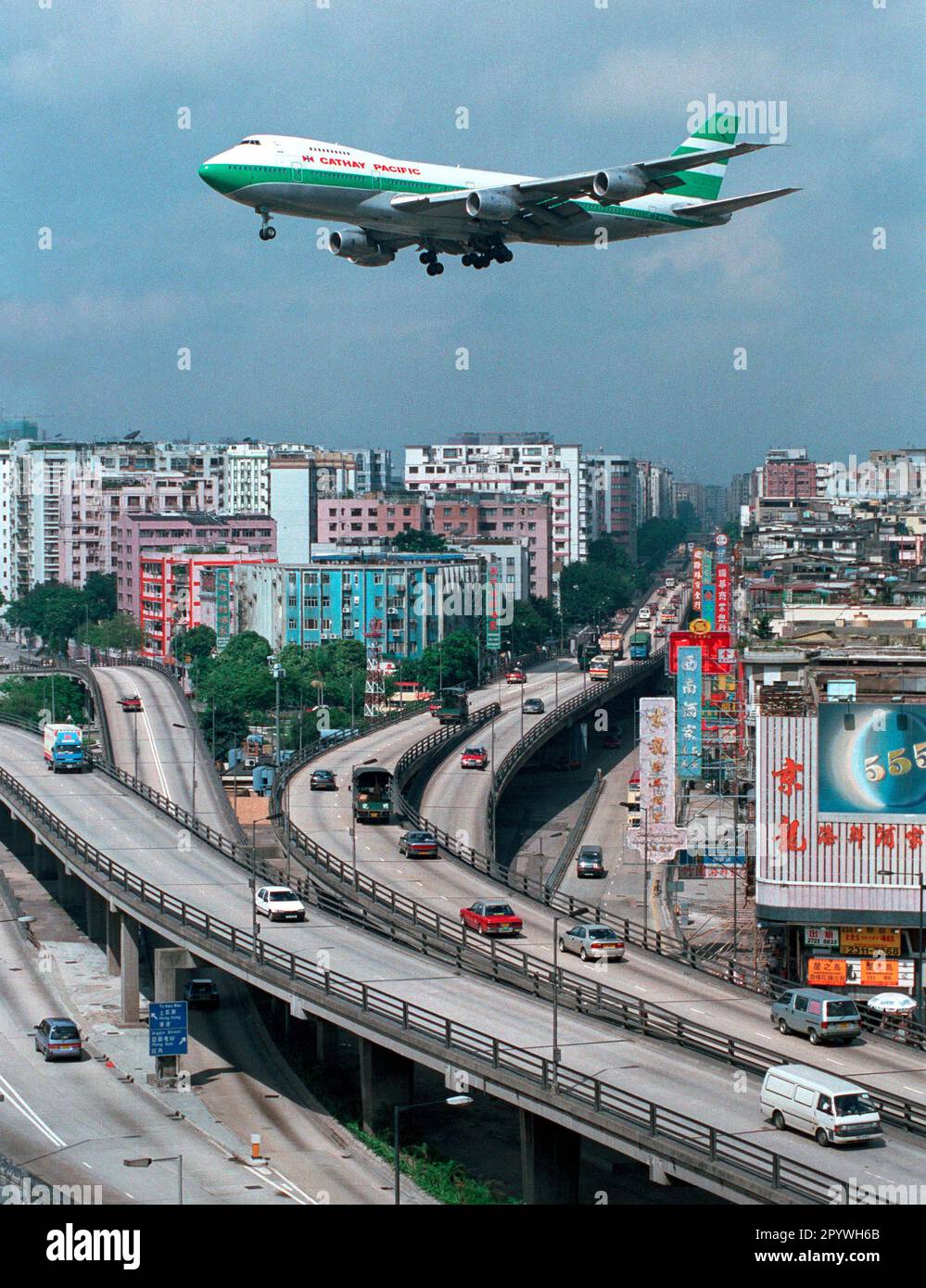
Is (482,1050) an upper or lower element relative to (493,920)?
upper

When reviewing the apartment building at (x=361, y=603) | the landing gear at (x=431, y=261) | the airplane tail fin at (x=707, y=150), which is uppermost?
the airplane tail fin at (x=707, y=150)

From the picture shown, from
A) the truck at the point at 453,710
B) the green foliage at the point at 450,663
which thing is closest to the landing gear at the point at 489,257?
the truck at the point at 453,710

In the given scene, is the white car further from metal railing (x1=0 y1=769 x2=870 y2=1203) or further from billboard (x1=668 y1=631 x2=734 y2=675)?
billboard (x1=668 y1=631 x2=734 y2=675)

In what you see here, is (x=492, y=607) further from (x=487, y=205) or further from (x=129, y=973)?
(x=487, y=205)

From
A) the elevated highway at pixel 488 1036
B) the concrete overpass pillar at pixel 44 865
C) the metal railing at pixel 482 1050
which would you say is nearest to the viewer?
the metal railing at pixel 482 1050

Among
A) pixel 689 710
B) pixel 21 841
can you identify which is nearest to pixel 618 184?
pixel 689 710

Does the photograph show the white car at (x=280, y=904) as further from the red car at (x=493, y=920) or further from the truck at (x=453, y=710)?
the truck at (x=453, y=710)

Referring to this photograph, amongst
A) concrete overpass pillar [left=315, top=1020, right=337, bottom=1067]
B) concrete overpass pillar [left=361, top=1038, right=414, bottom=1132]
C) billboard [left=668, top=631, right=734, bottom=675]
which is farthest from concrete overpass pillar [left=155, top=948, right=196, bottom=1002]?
billboard [left=668, top=631, right=734, bottom=675]
